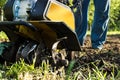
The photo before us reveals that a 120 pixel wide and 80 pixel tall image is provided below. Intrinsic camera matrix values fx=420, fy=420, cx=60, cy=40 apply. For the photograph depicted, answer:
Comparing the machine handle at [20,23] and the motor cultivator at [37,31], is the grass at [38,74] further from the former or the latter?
the machine handle at [20,23]

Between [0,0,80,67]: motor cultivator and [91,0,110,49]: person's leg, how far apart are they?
142 cm

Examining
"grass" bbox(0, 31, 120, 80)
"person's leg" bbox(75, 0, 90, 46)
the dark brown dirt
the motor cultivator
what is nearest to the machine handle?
the motor cultivator

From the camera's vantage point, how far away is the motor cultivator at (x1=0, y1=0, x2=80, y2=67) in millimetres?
4215

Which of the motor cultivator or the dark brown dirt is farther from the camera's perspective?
the dark brown dirt

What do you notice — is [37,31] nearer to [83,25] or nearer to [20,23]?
[20,23]

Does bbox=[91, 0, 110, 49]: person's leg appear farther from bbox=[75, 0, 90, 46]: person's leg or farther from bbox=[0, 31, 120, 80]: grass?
bbox=[0, 31, 120, 80]: grass

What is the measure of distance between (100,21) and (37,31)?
6.86 ft

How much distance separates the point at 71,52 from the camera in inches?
199

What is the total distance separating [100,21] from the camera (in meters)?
6.21

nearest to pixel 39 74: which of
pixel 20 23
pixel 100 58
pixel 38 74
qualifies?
pixel 38 74

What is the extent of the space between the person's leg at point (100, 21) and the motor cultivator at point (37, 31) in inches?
56.0

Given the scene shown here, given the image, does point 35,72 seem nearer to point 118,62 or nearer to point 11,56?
point 11,56

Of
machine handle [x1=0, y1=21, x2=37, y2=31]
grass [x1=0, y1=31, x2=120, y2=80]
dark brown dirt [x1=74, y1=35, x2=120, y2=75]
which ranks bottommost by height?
dark brown dirt [x1=74, y1=35, x2=120, y2=75]

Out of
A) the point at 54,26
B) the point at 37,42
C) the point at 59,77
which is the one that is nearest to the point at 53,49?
the point at 37,42
